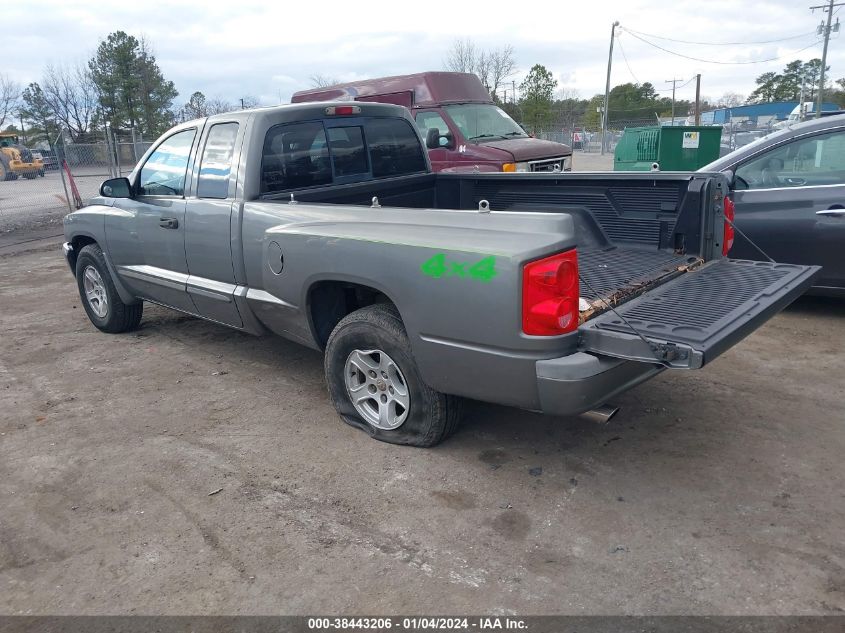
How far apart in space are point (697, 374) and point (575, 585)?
2593 mm

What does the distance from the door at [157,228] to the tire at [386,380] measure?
1.72 metres

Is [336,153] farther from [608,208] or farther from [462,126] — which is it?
[462,126]

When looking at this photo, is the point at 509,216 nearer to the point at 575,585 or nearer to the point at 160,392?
the point at 575,585

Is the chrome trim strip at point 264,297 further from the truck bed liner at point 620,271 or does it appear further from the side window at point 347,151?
the truck bed liner at point 620,271

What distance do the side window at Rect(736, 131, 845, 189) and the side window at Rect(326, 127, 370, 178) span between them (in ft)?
11.1

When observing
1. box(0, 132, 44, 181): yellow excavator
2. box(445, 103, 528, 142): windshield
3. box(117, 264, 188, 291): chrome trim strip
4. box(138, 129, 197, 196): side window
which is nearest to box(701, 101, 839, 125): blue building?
box(0, 132, 44, 181): yellow excavator

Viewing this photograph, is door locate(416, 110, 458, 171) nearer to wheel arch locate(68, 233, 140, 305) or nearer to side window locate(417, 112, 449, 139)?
side window locate(417, 112, 449, 139)

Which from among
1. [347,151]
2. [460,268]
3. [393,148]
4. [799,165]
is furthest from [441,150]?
[460,268]

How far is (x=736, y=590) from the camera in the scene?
8.72 ft

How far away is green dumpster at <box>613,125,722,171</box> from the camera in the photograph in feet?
40.6

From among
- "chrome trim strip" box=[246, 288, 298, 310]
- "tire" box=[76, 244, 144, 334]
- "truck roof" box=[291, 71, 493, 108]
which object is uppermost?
"truck roof" box=[291, 71, 493, 108]

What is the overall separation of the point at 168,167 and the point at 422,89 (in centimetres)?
689

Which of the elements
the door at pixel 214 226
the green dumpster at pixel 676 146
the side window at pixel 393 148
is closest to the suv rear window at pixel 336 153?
the side window at pixel 393 148

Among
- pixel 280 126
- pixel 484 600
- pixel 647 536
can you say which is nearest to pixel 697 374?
pixel 647 536
